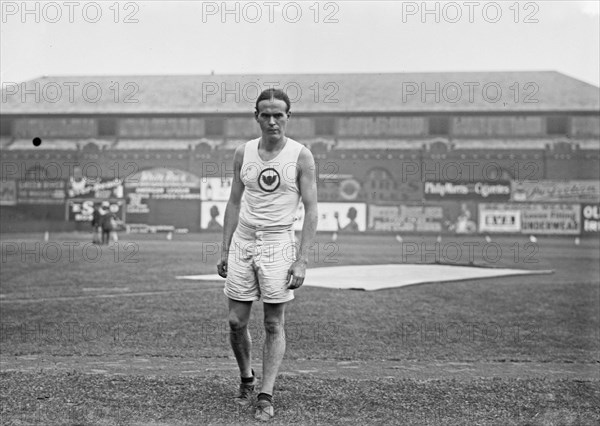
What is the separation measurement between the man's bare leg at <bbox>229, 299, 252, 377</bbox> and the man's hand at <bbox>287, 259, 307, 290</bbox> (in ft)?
0.95

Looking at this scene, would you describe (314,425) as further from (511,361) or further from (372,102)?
(372,102)

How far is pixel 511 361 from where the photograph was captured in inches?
212

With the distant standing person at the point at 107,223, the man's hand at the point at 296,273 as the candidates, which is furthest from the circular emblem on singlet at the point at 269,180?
the distant standing person at the point at 107,223

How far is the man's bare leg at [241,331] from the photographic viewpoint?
12.2 feet

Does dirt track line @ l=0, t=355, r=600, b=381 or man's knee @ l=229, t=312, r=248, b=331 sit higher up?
man's knee @ l=229, t=312, r=248, b=331

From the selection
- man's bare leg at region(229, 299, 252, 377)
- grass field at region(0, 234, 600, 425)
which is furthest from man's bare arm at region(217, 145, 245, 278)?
grass field at region(0, 234, 600, 425)

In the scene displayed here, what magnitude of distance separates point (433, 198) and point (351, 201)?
2.55m

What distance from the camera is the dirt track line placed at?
4.52m

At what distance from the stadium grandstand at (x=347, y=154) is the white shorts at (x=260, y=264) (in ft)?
44.1

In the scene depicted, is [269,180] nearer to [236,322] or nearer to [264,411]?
[236,322]

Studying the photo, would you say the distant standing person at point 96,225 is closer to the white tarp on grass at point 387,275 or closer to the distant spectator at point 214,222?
the distant spectator at point 214,222

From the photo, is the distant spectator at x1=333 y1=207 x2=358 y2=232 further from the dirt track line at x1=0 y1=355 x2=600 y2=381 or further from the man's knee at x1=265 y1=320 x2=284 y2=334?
the man's knee at x1=265 y1=320 x2=284 y2=334

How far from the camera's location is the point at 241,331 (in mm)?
3758

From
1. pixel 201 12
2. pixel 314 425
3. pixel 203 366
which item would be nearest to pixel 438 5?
pixel 201 12
